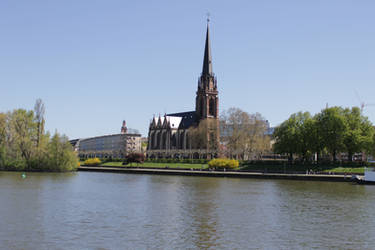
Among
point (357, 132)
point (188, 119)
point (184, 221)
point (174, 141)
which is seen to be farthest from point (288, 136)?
point (174, 141)

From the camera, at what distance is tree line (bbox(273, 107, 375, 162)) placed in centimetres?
9169

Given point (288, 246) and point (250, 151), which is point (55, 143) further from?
point (288, 246)

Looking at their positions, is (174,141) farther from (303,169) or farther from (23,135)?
(303,169)

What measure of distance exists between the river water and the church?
274 ft

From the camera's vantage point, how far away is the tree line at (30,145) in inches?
3797

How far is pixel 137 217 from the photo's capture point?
3531 cm

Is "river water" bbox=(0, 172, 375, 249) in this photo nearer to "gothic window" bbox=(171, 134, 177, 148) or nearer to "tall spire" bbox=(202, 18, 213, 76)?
"tall spire" bbox=(202, 18, 213, 76)

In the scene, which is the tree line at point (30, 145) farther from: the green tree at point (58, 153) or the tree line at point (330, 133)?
the tree line at point (330, 133)

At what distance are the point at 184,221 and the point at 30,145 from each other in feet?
234

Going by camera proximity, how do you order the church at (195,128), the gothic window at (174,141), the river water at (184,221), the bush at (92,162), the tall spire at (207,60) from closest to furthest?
the river water at (184,221) → the bush at (92,162) → the church at (195,128) → the tall spire at (207,60) → the gothic window at (174,141)

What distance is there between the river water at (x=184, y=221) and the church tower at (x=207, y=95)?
4231 inches

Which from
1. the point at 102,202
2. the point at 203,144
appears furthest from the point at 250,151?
the point at 102,202

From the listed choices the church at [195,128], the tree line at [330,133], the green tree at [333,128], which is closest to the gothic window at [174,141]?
the church at [195,128]

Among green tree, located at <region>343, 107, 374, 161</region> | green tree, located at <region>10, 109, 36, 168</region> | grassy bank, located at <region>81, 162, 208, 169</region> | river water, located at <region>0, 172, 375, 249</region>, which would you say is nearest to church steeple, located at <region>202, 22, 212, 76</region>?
grassy bank, located at <region>81, 162, 208, 169</region>
